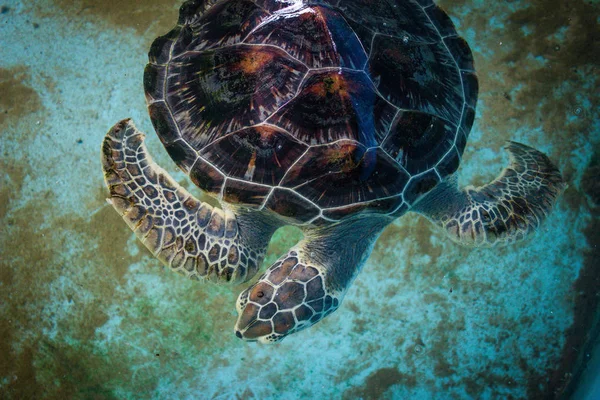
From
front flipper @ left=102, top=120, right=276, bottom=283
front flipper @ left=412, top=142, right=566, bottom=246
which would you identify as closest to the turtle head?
front flipper @ left=102, top=120, right=276, bottom=283

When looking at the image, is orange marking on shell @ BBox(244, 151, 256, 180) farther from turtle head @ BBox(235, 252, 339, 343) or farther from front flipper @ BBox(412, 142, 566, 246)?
front flipper @ BBox(412, 142, 566, 246)

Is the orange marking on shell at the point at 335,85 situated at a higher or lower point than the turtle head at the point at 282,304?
higher

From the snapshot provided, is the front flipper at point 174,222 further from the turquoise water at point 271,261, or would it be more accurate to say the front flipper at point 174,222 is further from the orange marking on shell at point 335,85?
the orange marking on shell at point 335,85

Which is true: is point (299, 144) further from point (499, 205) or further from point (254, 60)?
point (499, 205)

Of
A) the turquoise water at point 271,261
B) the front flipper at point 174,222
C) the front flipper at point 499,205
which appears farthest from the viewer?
the turquoise water at point 271,261

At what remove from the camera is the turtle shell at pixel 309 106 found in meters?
2.02

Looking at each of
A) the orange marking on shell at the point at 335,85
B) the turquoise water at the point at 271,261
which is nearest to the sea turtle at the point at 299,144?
the orange marking on shell at the point at 335,85

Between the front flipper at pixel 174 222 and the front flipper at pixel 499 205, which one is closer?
the front flipper at pixel 174 222

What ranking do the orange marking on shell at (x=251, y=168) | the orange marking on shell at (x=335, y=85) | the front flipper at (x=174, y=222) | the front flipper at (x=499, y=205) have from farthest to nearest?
the front flipper at (x=499, y=205) < the front flipper at (x=174, y=222) < the orange marking on shell at (x=251, y=168) < the orange marking on shell at (x=335, y=85)

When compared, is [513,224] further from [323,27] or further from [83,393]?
[83,393]

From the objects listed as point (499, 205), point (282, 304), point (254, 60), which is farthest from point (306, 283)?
point (499, 205)

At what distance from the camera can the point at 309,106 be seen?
6.63 ft

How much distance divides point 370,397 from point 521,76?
262 cm

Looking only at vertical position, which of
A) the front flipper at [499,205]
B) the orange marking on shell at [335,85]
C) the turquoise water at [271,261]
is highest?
the orange marking on shell at [335,85]
